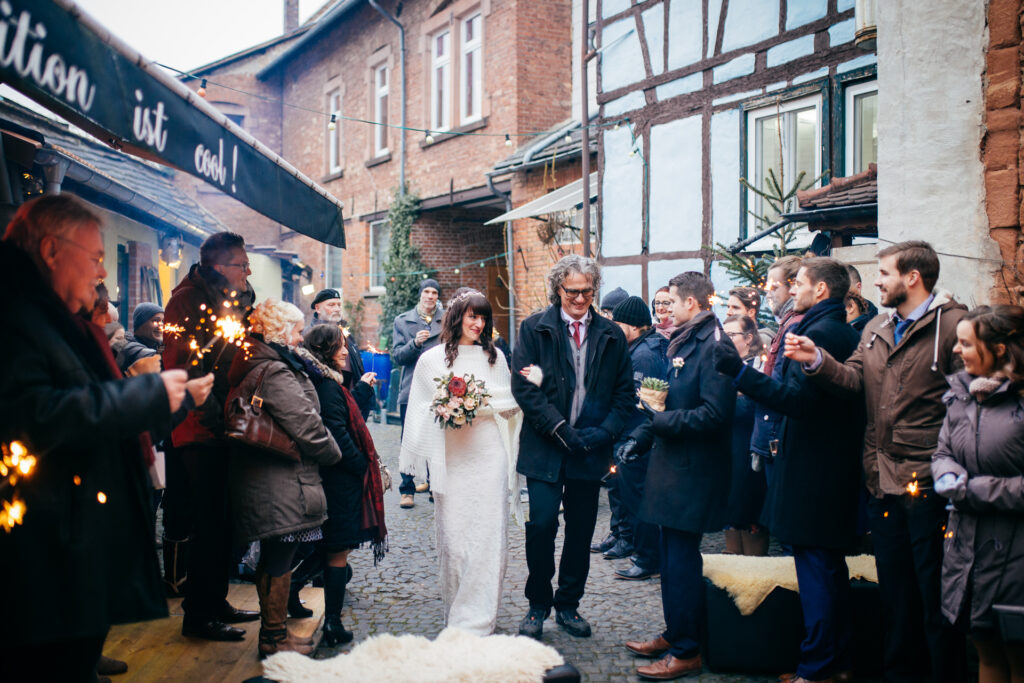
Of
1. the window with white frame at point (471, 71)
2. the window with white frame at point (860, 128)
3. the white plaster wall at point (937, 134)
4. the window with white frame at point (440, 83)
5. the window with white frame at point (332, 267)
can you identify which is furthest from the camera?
the window with white frame at point (332, 267)

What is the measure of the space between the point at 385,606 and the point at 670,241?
6761 millimetres

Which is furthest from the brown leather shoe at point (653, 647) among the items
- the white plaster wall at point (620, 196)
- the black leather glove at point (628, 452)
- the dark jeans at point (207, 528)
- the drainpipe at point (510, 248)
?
the drainpipe at point (510, 248)

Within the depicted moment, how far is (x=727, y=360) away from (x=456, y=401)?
1467 millimetres

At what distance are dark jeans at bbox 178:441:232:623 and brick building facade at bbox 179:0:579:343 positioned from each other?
421 inches

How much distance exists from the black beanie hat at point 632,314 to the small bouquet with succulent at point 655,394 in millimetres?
2147

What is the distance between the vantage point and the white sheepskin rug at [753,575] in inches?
160

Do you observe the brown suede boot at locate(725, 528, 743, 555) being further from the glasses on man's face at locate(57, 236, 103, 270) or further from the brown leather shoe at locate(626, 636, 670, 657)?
the glasses on man's face at locate(57, 236, 103, 270)

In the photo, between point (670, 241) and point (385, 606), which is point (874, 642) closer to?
point (385, 606)

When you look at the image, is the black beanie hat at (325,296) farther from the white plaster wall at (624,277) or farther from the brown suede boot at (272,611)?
the white plaster wall at (624,277)

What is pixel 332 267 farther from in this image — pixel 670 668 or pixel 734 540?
pixel 670 668

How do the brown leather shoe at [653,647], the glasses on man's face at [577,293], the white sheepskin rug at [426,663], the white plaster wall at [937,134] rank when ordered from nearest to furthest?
the white sheepskin rug at [426,663], the brown leather shoe at [653,647], the glasses on man's face at [577,293], the white plaster wall at [937,134]

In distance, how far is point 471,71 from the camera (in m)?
16.5

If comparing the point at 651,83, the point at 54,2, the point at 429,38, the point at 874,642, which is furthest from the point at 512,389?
the point at 429,38

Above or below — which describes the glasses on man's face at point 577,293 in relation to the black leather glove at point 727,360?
above
